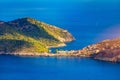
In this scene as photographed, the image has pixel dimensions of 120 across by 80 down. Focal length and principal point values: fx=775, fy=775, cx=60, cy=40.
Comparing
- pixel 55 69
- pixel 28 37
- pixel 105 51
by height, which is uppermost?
pixel 28 37

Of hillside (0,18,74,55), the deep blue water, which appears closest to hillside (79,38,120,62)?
the deep blue water

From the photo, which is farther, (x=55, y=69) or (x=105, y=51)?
(x=105, y=51)

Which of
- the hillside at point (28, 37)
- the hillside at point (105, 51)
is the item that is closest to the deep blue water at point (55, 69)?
the hillside at point (105, 51)

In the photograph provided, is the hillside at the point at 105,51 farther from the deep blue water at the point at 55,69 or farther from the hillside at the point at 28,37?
the hillside at the point at 28,37

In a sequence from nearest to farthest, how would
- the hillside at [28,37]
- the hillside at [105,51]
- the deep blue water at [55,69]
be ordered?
1. the deep blue water at [55,69]
2. the hillside at [105,51]
3. the hillside at [28,37]

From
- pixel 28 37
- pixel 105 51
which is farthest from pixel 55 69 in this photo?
pixel 28 37

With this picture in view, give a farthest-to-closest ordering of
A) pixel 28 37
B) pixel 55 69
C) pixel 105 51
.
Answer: pixel 28 37
pixel 105 51
pixel 55 69

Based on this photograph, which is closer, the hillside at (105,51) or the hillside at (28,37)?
the hillside at (105,51)

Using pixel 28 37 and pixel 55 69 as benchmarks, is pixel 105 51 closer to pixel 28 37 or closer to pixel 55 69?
pixel 55 69

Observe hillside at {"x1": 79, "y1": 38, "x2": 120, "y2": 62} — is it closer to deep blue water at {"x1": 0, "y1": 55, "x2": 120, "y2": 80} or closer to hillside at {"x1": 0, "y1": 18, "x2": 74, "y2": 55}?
deep blue water at {"x1": 0, "y1": 55, "x2": 120, "y2": 80}

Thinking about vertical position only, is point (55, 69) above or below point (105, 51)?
below
